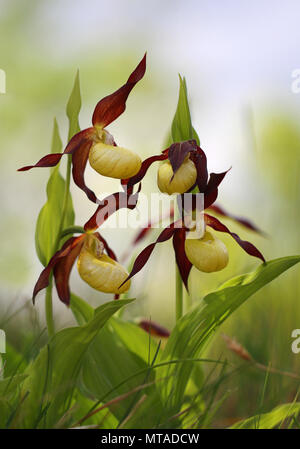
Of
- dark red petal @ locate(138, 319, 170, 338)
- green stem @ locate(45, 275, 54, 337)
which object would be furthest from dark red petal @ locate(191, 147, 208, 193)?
dark red petal @ locate(138, 319, 170, 338)

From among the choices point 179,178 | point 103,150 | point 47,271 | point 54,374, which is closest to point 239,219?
point 179,178

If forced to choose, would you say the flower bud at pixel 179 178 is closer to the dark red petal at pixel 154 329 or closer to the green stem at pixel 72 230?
the green stem at pixel 72 230

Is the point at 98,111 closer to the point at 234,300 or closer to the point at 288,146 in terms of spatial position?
the point at 234,300

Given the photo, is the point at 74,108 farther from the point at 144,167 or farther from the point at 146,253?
the point at 146,253

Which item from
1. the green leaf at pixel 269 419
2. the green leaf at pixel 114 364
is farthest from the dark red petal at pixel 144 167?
the green leaf at pixel 269 419

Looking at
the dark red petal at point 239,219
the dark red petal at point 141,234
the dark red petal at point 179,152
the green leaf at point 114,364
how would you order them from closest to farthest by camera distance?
the dark red petal at point 179,152
the green leaf at point 114,364
the dark red petal at point 239,219
the dark red petal at point 141,234

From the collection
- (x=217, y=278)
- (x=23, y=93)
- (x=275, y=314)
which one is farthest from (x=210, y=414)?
(x=23, y=93)

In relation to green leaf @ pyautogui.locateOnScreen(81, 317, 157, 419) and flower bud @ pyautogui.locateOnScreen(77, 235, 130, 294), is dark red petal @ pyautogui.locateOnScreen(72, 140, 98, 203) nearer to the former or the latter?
flower bud @ pyautogui.locateOnScreen(77, 235, 130, 294)
